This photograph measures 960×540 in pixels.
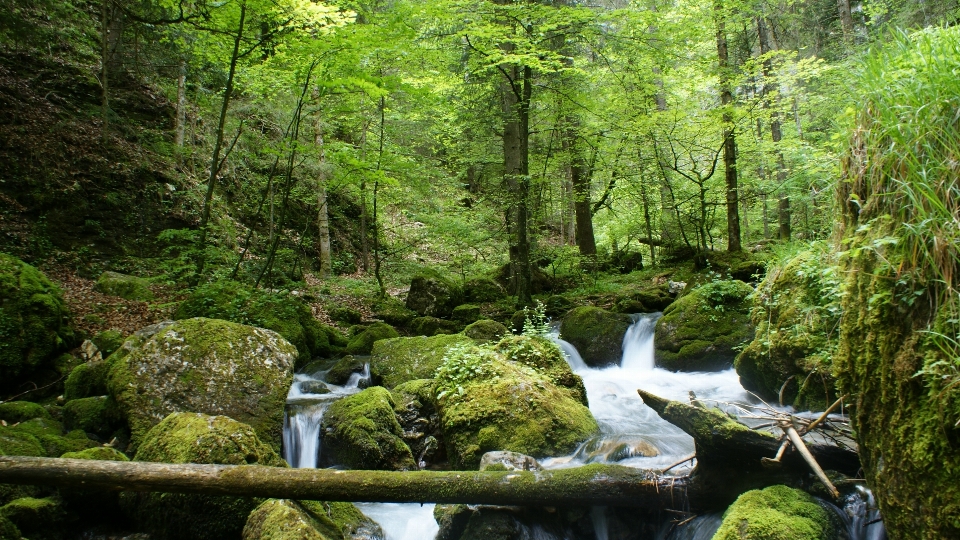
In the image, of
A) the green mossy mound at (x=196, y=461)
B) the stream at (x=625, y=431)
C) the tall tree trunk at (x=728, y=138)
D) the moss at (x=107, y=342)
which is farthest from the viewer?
the tall tree trunk at (x=728, y=138)

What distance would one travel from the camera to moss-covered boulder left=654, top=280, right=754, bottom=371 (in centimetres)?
877

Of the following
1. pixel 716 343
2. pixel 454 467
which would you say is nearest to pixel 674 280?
pixel 716 343

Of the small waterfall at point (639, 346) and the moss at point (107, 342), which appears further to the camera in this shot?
the small waterfall at point (639, 346)

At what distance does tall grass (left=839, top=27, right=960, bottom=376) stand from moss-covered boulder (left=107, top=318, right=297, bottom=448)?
6.12 metres

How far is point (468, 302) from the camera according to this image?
45.9 ft

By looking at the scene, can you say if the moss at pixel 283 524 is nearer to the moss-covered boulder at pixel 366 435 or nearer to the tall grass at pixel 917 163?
the moss-covered boulder at pixel 366 435

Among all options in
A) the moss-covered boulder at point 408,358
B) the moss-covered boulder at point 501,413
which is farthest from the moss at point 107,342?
the moss-covered boulder at point 501,413

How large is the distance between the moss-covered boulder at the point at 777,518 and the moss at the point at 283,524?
2.83m

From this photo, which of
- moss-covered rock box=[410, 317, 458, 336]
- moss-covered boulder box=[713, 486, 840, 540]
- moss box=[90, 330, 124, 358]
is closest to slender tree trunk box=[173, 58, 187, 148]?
moss box=[90, 330, 124, 358]

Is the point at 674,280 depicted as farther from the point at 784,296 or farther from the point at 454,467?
the point at 454,467

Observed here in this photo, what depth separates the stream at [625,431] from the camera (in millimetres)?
3813

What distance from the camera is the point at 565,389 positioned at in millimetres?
6762

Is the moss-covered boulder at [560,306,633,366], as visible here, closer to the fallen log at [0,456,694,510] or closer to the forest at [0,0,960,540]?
the forest at [0,0,960,540]

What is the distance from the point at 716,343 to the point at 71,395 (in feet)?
32.2
